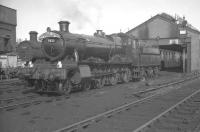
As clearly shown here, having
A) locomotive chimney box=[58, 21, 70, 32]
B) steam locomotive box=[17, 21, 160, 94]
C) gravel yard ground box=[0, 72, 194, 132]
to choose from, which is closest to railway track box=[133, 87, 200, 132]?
gravel yard ground box=[0, 72, 194, 132]

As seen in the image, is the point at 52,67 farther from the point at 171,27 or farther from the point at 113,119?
the point at 171,27

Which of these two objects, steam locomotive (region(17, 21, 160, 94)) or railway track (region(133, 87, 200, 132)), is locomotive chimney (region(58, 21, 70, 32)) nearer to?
steam locomotive (region(17, 21, 160, 94))

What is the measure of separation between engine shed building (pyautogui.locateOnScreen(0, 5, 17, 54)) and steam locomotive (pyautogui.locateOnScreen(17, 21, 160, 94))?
39.5 ft

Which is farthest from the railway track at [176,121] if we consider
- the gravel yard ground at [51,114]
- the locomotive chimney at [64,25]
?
the locomotive chimney at [64,25]

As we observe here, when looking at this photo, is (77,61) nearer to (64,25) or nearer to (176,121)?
(64,25)

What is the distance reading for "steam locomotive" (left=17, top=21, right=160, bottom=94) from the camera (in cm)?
1318

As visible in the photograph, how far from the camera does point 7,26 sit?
27.2 metres

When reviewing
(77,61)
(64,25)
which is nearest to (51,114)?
(77,61)

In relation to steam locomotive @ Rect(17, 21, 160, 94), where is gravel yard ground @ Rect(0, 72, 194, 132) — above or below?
below

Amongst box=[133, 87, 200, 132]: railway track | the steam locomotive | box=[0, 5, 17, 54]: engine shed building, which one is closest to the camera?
box=[133, 87, 200, 132]: railway track

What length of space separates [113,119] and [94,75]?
24.2ft

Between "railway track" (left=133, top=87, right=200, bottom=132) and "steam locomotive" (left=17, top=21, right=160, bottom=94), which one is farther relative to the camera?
"steam locomotive" (left=17, top=21, right=160, bottom=94)

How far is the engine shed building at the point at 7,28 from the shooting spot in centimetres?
2625

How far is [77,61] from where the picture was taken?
44.4 ft
